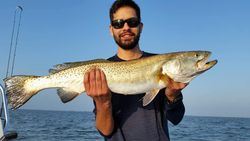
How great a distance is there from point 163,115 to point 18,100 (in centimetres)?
185

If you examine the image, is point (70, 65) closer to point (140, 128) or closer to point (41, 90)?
point (41, 90)

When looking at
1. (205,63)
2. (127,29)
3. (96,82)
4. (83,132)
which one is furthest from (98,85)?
A: (83,132)

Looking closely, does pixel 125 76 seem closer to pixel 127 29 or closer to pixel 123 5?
pixel 127 29

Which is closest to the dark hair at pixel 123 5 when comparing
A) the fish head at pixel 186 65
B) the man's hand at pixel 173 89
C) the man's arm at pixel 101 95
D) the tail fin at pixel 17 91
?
the fish head at pixel 186 65

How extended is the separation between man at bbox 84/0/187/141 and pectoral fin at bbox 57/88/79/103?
0.20 m

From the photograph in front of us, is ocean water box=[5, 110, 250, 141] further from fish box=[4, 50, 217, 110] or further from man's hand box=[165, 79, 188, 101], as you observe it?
man's hand box=[165, 79, 188, 101]

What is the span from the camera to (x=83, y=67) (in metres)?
5.16

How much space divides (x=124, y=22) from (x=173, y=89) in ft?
3.53

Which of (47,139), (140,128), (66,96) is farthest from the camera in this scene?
(47,139)

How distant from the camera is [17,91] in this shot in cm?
522

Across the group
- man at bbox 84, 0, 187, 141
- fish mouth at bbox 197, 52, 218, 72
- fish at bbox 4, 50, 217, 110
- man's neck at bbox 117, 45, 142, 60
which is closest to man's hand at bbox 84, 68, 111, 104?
man at bbox 84, 0, 187, 141

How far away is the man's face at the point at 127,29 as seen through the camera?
516 cm

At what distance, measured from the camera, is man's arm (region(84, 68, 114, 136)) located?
16.2 ft

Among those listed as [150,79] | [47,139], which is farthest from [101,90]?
[47,139]
